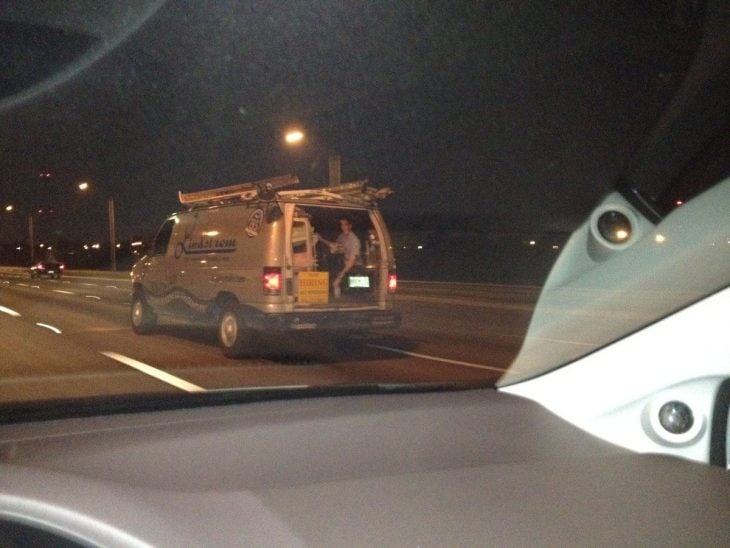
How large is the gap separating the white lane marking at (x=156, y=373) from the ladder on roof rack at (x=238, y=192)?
275 centimetres

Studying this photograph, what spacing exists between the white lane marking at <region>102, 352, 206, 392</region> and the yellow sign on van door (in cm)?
228

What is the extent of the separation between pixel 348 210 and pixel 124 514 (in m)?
10.0

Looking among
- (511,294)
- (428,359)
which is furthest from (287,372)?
(511,294)

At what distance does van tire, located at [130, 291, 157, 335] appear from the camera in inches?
598

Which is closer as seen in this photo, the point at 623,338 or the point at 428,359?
the point at 623,338

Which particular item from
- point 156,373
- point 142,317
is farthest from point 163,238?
point 156,373

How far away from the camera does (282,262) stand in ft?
37.6

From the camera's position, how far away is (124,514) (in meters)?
2.37

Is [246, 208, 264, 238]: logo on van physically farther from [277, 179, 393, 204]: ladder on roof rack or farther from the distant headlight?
the distant headlight

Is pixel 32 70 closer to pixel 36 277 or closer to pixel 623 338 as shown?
pixel 623 338

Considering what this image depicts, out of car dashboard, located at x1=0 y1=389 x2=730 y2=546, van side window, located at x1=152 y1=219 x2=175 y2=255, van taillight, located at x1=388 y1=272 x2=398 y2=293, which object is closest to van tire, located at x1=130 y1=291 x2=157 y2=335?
van side window, located at x1=152 y1=219 x2=175 y2=255

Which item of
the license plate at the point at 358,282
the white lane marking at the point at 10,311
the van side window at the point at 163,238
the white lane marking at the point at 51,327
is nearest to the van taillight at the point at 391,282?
the license plate at the point at 358,282

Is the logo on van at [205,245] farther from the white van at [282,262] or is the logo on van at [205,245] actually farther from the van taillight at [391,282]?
the van taillight at [391,282]

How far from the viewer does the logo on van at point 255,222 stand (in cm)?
1167
